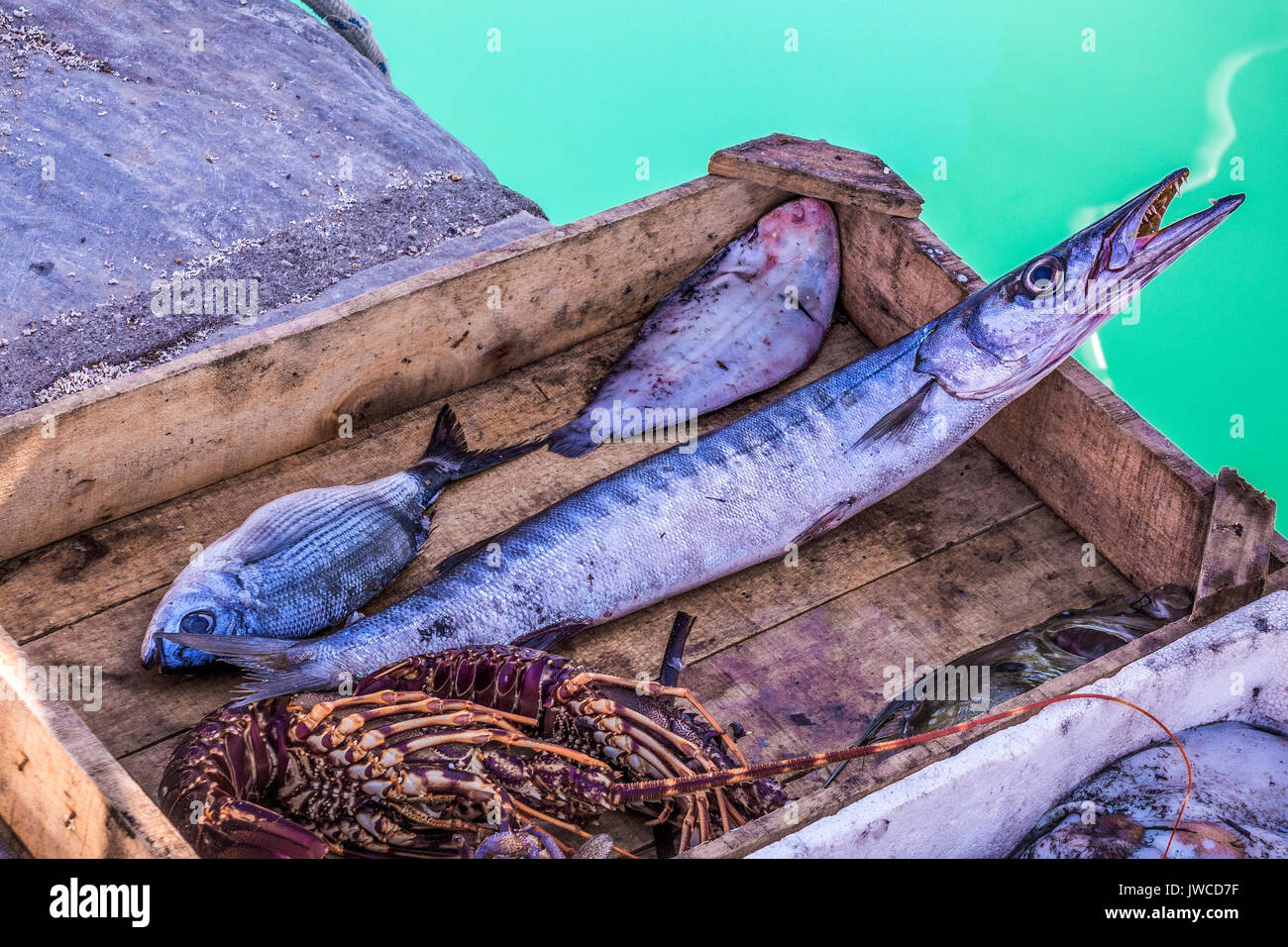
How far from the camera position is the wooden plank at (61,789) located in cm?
255

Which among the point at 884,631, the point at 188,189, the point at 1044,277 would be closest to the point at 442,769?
the point at 884,631

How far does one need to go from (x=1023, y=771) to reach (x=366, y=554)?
5.67ft

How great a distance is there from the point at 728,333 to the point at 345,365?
1.25 meters

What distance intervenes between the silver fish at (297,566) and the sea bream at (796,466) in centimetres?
22

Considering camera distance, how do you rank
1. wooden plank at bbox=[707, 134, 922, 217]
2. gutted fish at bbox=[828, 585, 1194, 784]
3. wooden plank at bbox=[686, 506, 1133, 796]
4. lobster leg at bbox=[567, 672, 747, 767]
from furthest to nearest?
1. wooden plank at bbox=[707, 134, 922, 217]
2. wooden plank at bbox=[686, 506, 1133, 796]
3. gutted fish at bbox=[828, 585, 1194, 784]
4. lobster leg at bbox=[567, 672, 747, 767]

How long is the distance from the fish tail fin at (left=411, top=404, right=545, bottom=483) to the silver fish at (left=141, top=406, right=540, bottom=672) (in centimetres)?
7

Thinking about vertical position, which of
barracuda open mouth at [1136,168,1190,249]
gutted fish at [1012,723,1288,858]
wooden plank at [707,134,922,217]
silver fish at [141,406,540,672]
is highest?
wooden plank at [707,134,922,217]

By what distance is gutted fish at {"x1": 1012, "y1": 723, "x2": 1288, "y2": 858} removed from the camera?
2.96 meters

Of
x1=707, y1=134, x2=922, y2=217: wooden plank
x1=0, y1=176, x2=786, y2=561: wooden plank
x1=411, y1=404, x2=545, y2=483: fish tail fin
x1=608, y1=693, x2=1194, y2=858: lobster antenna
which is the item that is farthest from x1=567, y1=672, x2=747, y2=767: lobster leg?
x1=707, y1=134, x2=922, y2=217: wooden plank

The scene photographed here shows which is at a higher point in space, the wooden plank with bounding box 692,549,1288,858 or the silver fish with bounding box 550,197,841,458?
the silver fish with bounding box 550,197,841,458

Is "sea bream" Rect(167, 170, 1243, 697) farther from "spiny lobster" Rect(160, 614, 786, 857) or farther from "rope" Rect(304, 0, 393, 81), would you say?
"rope" Rect(304, 0, 393, 81)

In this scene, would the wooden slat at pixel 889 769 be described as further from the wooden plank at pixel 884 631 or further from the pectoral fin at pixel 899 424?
the pectoral fin at pixel 899 424

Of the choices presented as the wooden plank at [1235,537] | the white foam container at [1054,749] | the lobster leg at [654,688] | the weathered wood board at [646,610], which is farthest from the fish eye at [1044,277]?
the lobster leg at [654,688]
